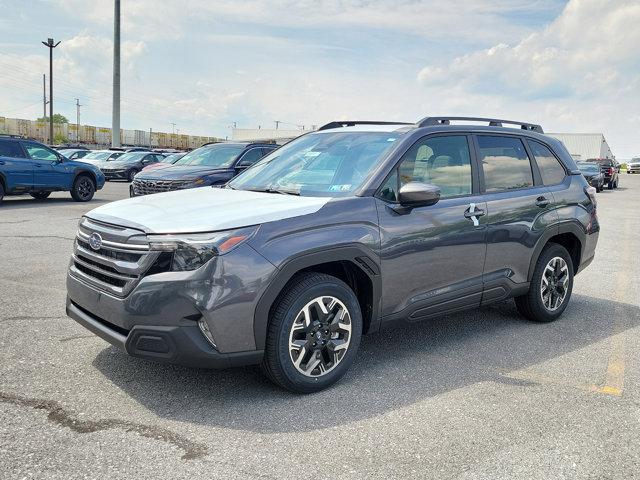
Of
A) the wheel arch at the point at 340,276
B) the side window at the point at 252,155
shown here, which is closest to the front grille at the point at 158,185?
the side window at the point at 252,155

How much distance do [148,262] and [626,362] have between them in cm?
365

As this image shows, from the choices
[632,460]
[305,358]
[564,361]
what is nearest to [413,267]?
[305,358]

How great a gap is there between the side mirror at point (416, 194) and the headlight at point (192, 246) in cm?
128

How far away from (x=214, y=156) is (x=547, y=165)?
900 cm

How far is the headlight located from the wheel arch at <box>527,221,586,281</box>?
3144 millimetres

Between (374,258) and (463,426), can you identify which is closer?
(463,426)

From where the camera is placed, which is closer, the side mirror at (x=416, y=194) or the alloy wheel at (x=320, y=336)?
the alloy wheel at (x=320, y=336)

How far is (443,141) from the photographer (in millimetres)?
4918

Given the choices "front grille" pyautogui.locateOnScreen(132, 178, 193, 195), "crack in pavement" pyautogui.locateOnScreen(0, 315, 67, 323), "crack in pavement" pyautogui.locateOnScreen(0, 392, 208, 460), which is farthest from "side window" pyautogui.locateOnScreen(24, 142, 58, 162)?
"crack in pavement" pyautogui.locateOnScreen(0, 392, 208, 460)

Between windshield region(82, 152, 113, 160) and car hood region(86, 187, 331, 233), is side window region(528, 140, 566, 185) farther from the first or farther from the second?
windshield region(82, 152, 113, 160)

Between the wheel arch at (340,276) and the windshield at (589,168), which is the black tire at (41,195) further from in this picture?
the windshield at (589,168)

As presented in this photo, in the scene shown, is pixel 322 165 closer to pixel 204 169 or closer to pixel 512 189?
pixel 512 189

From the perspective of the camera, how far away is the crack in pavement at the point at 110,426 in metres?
3.24

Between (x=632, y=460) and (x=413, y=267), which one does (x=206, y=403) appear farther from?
(x=632, y=460)
